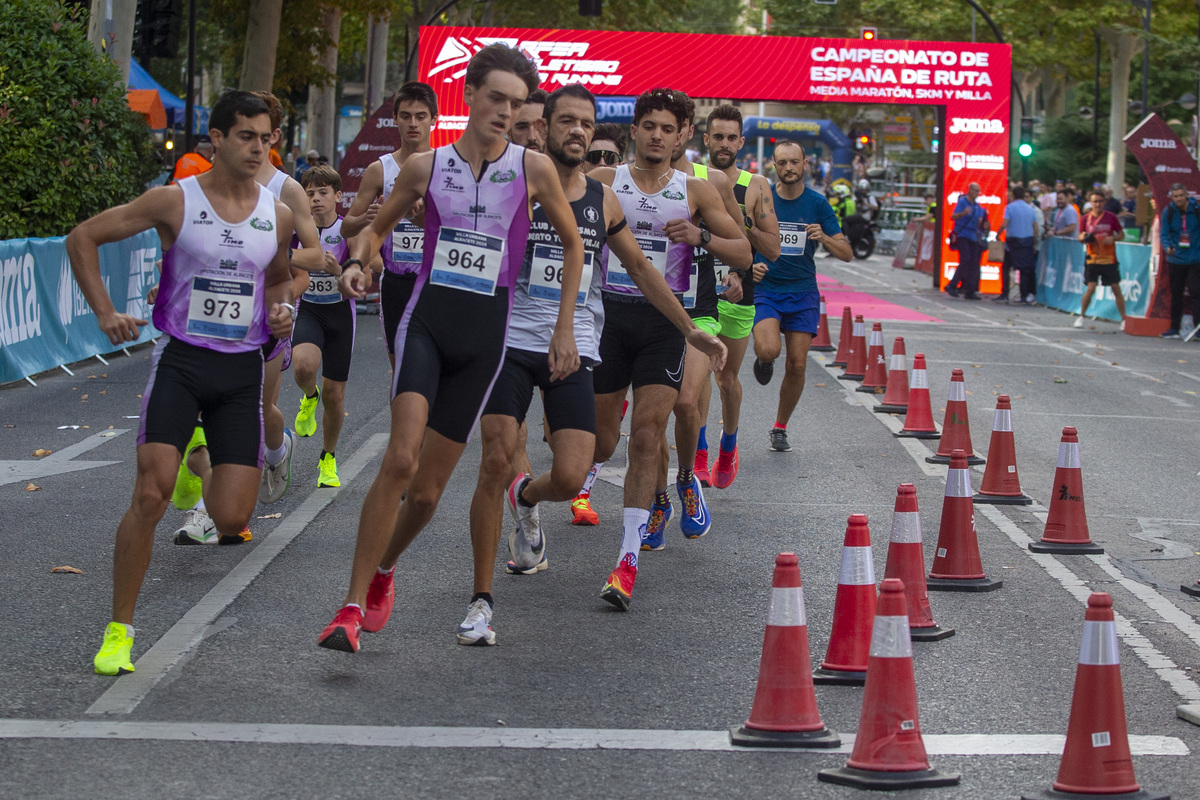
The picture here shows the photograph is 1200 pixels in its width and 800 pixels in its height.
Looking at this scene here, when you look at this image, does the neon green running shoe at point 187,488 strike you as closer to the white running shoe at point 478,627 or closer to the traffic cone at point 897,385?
the white running shoe at point 478,627

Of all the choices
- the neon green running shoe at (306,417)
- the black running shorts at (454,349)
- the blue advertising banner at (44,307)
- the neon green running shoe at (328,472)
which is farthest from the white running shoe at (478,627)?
the blue advertising banner at (44,307)

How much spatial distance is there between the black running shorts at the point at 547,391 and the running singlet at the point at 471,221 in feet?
1.31

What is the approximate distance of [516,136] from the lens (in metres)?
6.96

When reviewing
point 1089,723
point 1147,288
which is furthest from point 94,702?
point 1147,288

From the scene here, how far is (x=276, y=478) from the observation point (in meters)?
8.37

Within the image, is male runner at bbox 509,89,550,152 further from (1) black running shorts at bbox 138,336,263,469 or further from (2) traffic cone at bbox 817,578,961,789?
(2) traffic cone at bbox 817,578,961,789

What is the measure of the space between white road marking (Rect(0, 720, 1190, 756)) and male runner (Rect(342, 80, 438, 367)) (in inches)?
114

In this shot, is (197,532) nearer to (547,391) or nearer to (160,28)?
(547,391)

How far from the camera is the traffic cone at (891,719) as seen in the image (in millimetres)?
4367

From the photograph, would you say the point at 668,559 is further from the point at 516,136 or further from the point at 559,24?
the point at 559,24

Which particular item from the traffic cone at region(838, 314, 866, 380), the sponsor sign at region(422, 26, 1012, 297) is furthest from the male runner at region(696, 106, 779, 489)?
the sponsor sign at region(422, 26, 1012, 297)

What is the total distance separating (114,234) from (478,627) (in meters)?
1.83

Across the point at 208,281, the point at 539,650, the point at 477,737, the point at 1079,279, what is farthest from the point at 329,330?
the point at 1079,279

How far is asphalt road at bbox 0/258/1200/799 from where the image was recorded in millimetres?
4449
